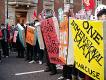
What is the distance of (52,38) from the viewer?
10.8m

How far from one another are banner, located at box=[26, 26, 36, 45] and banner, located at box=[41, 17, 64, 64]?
12.5 ft

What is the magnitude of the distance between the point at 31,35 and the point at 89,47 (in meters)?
9.19

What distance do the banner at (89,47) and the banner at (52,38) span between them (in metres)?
2.91

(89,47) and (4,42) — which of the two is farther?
(4,42)

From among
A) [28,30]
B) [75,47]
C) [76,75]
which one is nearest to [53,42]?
[76,75]

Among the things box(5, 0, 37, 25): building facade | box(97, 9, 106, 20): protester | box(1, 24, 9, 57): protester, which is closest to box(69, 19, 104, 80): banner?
box(97, 9, 106, 20): protester

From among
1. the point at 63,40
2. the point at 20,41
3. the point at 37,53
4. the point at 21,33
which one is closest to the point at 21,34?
the point at 21,33

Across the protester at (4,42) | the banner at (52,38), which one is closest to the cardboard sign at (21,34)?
the protester at (4,42)

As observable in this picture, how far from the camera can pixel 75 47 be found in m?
7.30

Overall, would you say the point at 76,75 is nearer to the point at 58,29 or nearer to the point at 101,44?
the point at 58,29

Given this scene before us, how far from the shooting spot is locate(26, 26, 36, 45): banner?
15.3m

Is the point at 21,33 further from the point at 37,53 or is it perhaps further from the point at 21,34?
the point at 37,53

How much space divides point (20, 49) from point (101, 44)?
12725 mm

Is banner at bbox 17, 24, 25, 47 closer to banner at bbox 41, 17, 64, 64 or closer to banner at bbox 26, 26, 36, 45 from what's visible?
banner at bbox 26, 26, 36, 45
